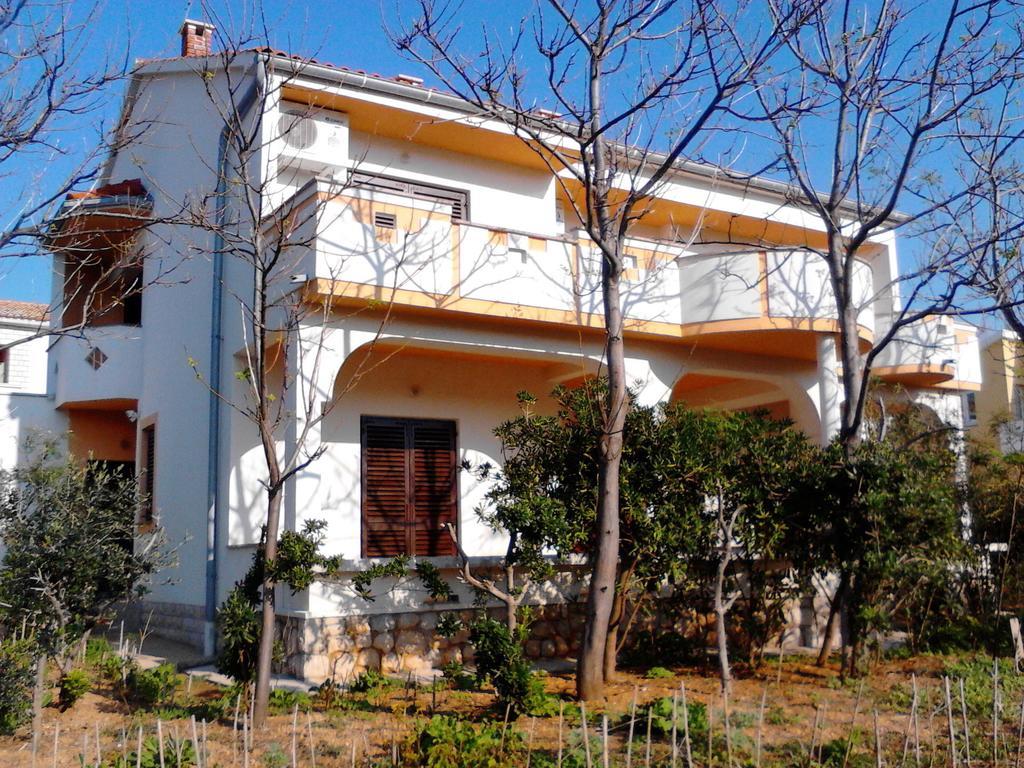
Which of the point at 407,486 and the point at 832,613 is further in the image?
the point at 407,486

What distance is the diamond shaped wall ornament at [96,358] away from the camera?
1561 centimetres

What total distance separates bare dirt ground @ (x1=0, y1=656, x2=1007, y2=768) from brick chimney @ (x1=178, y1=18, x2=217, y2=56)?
10542 mm

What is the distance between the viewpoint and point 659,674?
10055 millimetres

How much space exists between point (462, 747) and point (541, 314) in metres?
6.66

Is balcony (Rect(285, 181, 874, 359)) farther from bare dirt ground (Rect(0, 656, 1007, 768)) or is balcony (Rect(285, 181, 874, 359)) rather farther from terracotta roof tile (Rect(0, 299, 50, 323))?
terracotta roof tile (Rect(0, 299, 50, 323))

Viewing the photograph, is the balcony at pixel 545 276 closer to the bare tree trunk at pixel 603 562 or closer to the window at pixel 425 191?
the window at pixel 425 191

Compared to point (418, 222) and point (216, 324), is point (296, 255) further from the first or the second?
point (216, 324)

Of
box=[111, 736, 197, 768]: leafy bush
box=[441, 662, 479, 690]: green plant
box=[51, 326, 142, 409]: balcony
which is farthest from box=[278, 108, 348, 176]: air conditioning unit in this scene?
box=[111, 736, 197, 768]: leafy bush

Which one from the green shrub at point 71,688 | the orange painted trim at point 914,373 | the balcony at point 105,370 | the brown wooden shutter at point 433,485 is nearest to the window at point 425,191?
the brown wooden shutter at point 433,485

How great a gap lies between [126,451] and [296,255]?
7859 mm

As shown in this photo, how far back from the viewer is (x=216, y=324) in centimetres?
1288

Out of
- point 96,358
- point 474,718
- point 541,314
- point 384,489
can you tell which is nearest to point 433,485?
point 384,489

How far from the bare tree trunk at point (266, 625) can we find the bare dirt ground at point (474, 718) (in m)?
0.22

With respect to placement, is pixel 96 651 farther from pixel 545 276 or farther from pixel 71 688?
pixel 545 276
